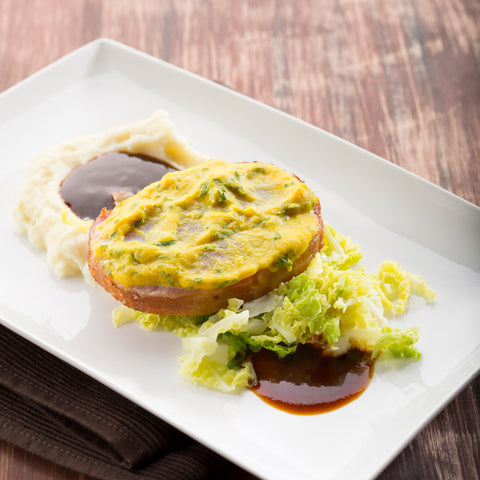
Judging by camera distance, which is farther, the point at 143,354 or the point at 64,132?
the point at 64,132

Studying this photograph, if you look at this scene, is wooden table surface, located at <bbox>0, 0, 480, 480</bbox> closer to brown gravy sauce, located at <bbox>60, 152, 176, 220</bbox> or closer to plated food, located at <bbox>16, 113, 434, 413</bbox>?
brown gravy sauce, located at <bbox>60, 152, 176, 220</bbox>

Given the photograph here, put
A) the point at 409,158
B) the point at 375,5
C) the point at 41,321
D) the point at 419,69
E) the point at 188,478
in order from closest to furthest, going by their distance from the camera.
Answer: the point at 188,478
the point at 41,321
the point at 409,158
the point at 419,69
the point at 375,5

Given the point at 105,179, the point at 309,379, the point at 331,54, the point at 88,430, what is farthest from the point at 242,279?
the point at 331,54

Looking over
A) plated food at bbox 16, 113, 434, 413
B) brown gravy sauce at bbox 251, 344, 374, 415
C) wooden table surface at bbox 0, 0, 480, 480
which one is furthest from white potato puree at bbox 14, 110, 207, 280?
wooden table surface at bbox 0, 0, 480, 480

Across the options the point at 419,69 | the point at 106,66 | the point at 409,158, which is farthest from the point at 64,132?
the point at 419,69

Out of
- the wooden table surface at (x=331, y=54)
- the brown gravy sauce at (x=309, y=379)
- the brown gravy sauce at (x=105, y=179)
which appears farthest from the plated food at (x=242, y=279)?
the wooden table surface at (x=331, y=54)

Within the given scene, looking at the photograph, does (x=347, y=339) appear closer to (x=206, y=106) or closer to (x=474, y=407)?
(x=474, y=407)
